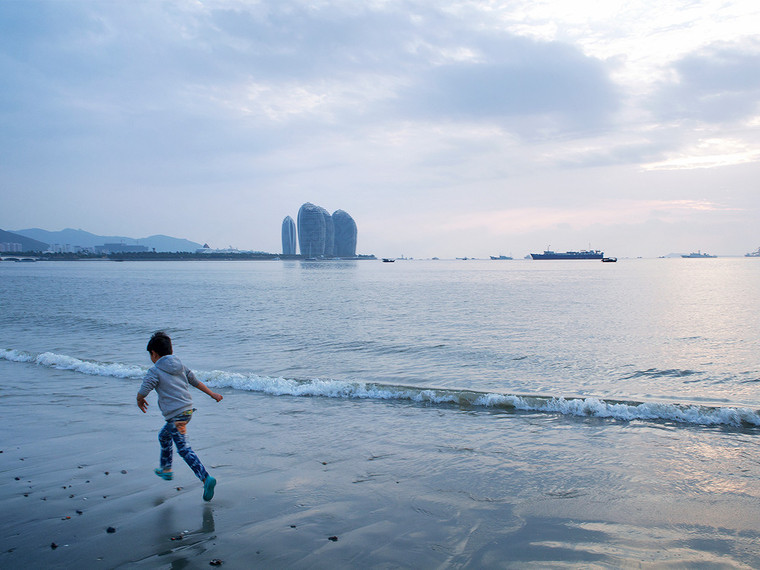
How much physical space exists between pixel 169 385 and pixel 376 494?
282cm

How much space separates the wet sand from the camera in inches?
173

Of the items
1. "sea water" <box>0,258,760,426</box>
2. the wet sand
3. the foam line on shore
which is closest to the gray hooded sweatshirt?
the wet sand

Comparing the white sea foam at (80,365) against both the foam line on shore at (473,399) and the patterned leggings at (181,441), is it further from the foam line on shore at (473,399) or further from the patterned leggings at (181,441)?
the patterned leggings at (181,441)

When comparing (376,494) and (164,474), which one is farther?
(164,474)

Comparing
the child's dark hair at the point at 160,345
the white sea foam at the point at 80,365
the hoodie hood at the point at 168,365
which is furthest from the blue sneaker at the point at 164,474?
the white sea foam at the point at 80,365

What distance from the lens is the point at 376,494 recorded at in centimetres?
573

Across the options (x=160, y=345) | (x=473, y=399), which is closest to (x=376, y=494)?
(x=160, y=345)

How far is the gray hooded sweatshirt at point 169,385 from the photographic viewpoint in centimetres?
550

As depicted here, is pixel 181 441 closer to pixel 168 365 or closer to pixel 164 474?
pixel 164 474

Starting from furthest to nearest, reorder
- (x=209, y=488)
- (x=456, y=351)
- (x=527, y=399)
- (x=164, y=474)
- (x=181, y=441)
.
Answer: (x=456, y=351) < (x=527, y=399) < (x=164, y=474) < (x=181, y=441) < (x=209, y=488)

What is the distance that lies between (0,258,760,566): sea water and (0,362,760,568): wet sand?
43 mm

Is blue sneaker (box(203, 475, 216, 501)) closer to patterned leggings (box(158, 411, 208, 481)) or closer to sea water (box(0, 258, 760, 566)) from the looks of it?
patterned leggings (box(158, 411, 208, 481))

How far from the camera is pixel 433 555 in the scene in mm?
4340

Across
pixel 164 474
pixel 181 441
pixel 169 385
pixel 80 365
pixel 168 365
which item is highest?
→ pixel 168 365
